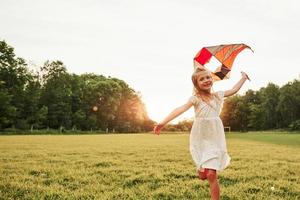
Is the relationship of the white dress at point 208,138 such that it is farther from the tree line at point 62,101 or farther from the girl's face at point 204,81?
the tree line at point 62,101

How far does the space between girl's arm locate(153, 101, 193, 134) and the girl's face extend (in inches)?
14.3

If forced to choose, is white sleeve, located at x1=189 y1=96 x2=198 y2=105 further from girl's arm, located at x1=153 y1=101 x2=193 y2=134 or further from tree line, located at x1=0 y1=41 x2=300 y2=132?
tree line, located at x1=0 y1=41 x2=300 y2=132

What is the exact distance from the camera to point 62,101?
81.3 meters

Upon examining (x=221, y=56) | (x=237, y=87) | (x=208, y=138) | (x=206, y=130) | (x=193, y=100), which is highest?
(x=221, y=56)

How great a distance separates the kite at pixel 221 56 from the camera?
5871 mm

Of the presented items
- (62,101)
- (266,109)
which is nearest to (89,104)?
(62,101)

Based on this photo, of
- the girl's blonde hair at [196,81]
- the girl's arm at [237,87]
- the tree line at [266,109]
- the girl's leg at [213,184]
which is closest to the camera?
the girl's leg at [213,184]

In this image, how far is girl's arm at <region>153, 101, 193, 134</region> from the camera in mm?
5012

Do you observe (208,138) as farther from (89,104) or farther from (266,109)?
(266,109)

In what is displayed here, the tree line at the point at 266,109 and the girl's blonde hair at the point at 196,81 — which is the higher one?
the tree line at the point at 266,109

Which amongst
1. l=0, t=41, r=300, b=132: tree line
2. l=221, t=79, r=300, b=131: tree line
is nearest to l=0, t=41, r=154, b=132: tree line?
l=0, t=41, r=300, b=132: tree line

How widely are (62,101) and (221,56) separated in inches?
3091

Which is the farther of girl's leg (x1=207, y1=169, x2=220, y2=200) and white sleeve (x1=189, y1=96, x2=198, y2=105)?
white sleeve (x1=189, y1=96, x2=198, y2=105)

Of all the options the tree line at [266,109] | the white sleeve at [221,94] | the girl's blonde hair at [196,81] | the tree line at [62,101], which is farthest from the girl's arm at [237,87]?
the tree line at [266,109]
